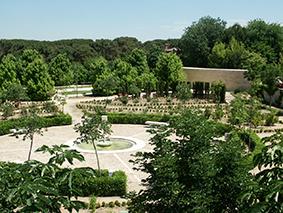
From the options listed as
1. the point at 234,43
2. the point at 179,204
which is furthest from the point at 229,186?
the point at 234,43

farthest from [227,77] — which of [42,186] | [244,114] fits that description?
[42,186]

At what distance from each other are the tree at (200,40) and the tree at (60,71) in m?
Result: 15.9

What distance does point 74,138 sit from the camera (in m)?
27.1

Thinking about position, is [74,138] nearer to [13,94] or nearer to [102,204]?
[13,94]

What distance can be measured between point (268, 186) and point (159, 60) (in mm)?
42944

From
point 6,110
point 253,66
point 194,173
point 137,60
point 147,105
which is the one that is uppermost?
point 137,60

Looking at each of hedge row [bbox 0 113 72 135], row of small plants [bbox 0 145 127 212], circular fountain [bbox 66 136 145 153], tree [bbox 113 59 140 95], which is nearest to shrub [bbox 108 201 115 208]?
circular fountain [bbox 66 136 145 153]

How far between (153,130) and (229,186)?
1.84m

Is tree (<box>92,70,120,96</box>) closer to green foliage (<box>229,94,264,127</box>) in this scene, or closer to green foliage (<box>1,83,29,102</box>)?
green foliage (<box>1,83,29,102</box>)

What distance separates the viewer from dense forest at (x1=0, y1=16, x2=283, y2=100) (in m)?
42.8

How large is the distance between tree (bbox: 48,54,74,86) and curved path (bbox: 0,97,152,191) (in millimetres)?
20263

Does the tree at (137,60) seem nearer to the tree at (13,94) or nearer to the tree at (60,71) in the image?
the tree at (60,71)

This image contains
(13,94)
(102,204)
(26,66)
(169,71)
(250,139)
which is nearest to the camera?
(102,204)

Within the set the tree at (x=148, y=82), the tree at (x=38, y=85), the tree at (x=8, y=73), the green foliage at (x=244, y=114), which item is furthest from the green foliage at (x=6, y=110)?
the green foliage at (x=244, y=114)
